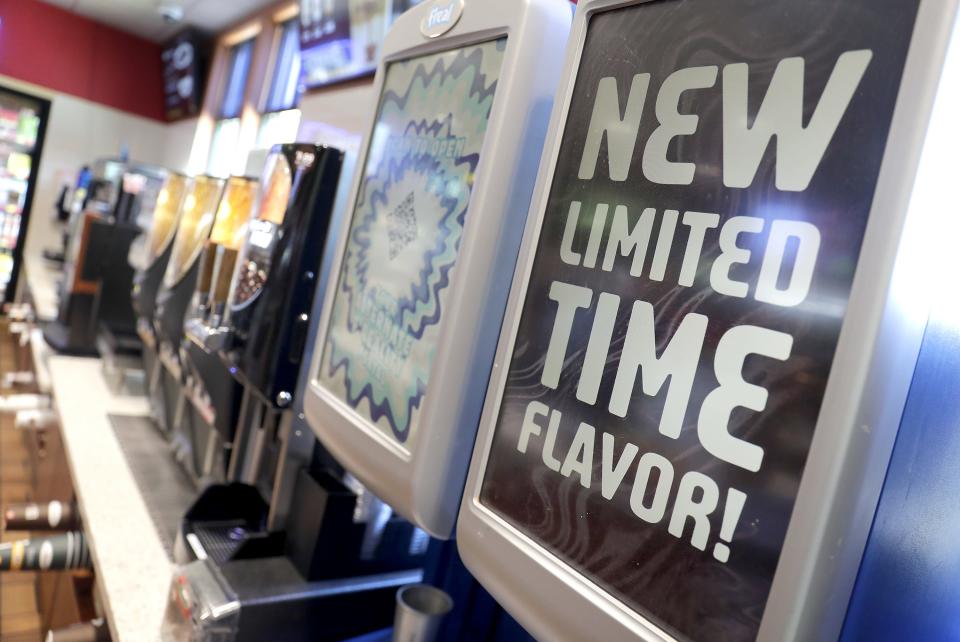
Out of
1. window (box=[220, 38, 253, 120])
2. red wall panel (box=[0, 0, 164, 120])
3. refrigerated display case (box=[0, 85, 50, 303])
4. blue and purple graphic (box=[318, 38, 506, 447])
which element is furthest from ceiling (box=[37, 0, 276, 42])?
blue and purple graphic (box=[318, 38, 506, 447])

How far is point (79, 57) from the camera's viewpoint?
7.05 metres

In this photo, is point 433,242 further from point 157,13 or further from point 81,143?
point 81,143

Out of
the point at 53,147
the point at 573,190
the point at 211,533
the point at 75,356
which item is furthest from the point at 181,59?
the point at 573,190

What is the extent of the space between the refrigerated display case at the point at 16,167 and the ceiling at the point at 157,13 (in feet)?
3.23

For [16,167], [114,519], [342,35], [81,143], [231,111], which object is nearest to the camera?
[114,519]

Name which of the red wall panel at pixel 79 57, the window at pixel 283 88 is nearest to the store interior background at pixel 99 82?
the red wall panel at pixel 79 57

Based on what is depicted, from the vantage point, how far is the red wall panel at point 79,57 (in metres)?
6.74

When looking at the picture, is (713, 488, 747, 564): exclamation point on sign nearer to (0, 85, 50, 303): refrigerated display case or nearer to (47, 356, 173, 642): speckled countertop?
(47, 356, 173, 642): speckled countertop

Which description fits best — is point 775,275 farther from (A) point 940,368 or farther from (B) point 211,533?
(B) point 211,533

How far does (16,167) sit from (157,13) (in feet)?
6.91

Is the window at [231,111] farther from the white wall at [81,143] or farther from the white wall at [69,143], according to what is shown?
the white wall at [69,143]

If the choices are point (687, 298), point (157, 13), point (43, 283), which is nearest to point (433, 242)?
point (687, 298)

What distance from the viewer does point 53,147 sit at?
7047mm

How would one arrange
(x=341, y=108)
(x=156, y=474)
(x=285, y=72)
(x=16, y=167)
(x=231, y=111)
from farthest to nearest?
(x=16, y=167) → (x=231, y=111) → (x=285, y=72) → (x=156, y=474) → (x=341, y=108)
